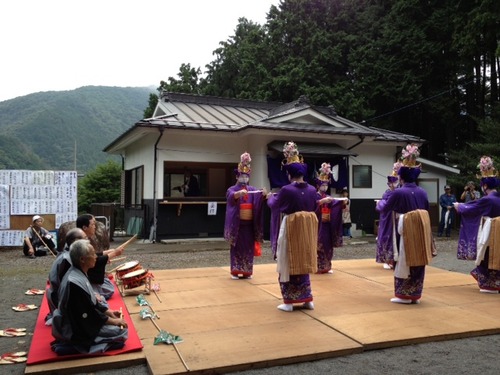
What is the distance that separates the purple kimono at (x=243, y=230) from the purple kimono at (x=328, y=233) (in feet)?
4.21

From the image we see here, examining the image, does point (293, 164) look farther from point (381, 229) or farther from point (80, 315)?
point (80, 315)

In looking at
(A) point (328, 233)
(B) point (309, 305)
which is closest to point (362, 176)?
(A) point (328, 233)

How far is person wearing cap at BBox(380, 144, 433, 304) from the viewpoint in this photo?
19.0ft

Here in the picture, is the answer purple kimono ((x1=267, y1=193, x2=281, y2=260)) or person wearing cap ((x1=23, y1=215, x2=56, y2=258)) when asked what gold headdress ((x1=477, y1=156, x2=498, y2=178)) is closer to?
purple kimono ((x1=267, y1=193, x2=281, y2=260))

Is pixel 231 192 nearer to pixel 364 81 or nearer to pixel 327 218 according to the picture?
pixel 327 218

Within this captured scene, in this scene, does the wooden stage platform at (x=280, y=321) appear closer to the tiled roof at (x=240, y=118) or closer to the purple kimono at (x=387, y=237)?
the purple kimono at (x=387, y=237)

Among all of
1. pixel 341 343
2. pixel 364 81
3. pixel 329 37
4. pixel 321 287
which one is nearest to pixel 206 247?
pixel 321 287

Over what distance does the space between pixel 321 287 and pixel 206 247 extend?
5755 millimetres

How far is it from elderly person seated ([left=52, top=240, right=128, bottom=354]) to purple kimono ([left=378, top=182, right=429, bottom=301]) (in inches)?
148

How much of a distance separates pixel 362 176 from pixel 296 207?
1071 cm

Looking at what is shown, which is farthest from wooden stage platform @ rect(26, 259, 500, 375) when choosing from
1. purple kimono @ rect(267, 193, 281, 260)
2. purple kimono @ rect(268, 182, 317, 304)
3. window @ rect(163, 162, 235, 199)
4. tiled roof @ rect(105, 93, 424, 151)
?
window @ rect(163, 162, 235, 199)

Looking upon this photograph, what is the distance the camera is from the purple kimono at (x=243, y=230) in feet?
24.1

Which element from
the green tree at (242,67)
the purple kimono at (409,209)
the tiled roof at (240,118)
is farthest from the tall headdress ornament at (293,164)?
the green tree at (242,67)

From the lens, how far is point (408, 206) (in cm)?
599
